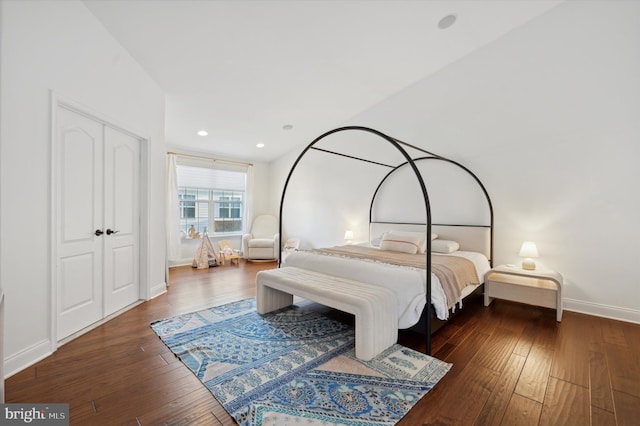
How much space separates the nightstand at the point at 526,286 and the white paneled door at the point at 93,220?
170 inches

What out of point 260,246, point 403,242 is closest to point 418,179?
point 403,242

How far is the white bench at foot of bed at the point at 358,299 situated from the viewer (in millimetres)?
2113

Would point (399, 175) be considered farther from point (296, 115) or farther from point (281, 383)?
point (281, 383)

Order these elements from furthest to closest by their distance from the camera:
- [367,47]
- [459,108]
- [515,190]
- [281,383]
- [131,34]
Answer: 1. [459,108]
2. [515,190]
3. [367,47]
4. [131,34]
5. [281,383]

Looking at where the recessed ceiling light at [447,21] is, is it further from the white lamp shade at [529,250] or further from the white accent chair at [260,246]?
the white accent chair at [260,246]

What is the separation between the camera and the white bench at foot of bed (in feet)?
6.93

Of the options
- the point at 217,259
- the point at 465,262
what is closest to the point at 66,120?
the point at 217,259

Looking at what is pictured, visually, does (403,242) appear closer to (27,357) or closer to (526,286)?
(526,286)

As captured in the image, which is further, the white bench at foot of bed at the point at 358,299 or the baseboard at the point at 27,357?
the white bench at foot of bed at the point at 358,299

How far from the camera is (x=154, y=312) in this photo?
3.13m

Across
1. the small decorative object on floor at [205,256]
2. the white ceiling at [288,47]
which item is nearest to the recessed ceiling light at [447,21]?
the white ceiling at [288,47]

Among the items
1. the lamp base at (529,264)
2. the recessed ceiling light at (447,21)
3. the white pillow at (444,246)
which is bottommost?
the lamp base at (529,264)

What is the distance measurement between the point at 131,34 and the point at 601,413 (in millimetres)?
4722

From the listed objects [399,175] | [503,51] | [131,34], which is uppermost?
[503,51]
